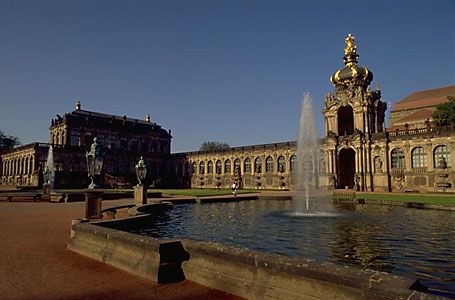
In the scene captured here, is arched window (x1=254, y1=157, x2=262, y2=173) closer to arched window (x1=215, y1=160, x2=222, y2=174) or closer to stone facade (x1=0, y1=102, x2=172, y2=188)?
arched window (x1=215, y1=160, x2=222, y2=174)

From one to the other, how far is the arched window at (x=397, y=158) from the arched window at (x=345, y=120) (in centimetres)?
1127

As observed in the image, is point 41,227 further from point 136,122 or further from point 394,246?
point 136,122

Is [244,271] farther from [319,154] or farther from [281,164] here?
[281,164]

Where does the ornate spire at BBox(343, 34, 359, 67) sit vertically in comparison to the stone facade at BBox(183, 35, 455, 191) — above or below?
above

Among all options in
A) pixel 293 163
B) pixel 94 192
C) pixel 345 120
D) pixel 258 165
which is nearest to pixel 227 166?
pixel 258 165

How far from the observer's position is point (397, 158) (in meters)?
47.0

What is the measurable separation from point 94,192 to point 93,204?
46 cm

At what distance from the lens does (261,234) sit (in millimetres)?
11016

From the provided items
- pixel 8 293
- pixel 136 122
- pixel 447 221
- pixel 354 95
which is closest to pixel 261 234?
pixel 8 293

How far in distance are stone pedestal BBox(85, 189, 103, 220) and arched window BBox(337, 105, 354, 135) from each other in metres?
52.0

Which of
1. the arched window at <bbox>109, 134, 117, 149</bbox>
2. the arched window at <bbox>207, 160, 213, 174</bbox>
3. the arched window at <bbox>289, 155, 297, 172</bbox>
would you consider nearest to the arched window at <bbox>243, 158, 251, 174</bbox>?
the arched window at <bbox>207, 160, 213, 174</bbox>

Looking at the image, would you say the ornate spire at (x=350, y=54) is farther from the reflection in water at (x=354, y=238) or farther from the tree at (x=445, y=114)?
the reflection in water at (x=354, y=238)

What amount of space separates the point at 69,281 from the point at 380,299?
199 inches

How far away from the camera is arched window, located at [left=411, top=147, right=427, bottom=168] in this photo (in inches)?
1750
